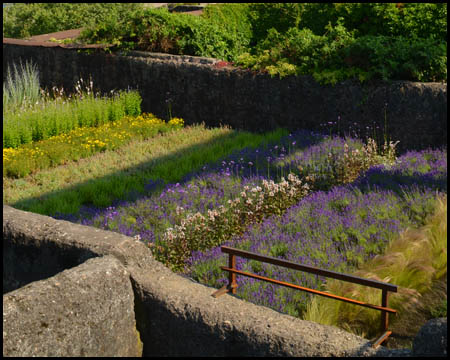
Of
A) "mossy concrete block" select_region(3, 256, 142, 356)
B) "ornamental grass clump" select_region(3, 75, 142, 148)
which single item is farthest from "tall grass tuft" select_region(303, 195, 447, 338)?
"ornamental grass clump" select_region(3, 75, 142, 148)

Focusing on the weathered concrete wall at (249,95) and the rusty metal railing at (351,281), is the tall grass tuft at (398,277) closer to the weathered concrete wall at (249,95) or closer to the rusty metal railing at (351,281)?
the rusty metal railing at (351,281)

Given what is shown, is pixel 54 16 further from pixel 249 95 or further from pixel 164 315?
pixel 164 315

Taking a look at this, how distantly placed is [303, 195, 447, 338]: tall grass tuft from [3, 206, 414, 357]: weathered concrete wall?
932 mm

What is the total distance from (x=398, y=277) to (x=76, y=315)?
8.40 ft

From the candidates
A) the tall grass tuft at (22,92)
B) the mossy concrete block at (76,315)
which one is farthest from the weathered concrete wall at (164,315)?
the tall grass tuft at (22,92)

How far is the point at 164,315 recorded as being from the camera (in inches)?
126

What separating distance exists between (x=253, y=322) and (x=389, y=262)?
6.13 feet

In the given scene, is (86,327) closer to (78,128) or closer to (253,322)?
(253,322)

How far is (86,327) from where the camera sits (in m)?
2.96

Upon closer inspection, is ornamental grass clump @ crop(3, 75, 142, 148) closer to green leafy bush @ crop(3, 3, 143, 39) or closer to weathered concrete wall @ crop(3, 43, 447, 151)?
weathered concrete wall @ crop(3, 43, 447, 151)

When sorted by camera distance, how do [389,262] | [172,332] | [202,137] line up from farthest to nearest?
[202,137] < [389,262] < [172,332]

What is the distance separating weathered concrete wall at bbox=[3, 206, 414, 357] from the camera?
2.74m

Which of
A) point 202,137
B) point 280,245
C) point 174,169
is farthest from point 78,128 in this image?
point 280,245

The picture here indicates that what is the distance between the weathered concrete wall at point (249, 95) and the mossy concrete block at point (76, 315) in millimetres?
5541
